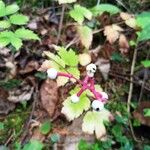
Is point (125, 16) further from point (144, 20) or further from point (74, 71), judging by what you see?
point (74, 71)

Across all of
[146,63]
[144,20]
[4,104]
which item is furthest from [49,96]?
[144,20]

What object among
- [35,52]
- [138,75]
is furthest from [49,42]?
[138,75]

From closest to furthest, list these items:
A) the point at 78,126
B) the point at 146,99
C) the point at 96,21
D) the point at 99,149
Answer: the point at 99,149 → the point at 78,126 → the point at 146,99 → the point at 96,21

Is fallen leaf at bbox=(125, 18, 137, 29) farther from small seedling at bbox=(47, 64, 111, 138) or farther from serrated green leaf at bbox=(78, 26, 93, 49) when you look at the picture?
small seedling at bbox=(47, 64, 111, 138)

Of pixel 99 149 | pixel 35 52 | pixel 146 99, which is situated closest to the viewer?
pixel 99 149

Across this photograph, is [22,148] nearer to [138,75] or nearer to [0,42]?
[0,42]

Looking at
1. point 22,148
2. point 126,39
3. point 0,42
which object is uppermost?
point 0,42
